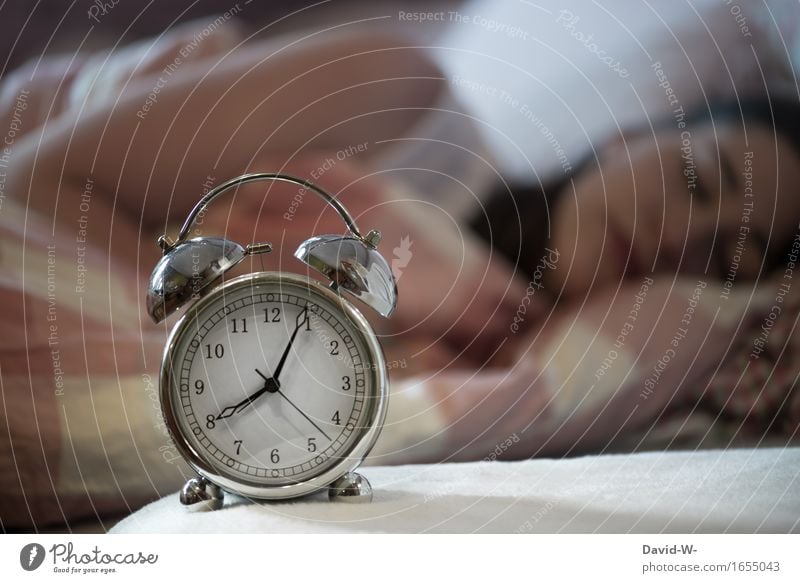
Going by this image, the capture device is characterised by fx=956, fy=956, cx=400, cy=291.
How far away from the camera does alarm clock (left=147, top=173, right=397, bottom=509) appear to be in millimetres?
1260

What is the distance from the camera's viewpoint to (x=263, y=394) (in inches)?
50.0

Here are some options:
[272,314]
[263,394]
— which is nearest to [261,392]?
[263,394]

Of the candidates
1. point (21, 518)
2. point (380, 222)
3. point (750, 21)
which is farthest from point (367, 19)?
point (21, 518)

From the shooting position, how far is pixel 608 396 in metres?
1.95

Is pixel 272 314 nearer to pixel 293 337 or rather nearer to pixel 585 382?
pixel 293 337

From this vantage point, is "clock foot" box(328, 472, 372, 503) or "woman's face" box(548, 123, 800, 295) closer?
"clock foot" box(328, 472, 372, 503)

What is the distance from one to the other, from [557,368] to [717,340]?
1.11ft

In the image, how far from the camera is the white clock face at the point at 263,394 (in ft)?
4.16

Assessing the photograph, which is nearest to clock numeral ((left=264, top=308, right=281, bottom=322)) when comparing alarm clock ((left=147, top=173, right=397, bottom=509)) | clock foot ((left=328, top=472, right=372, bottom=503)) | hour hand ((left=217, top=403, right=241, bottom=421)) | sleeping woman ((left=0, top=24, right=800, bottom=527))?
alarm clock ((left=147, top=173, right=397, bottom=509))

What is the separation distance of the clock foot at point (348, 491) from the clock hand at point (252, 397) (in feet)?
0.49

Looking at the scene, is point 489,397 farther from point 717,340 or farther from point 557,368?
point 717,340

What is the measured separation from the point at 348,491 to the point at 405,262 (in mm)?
710

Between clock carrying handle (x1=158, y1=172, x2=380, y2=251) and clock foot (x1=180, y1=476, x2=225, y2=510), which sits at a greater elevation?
clock carrying handle (x1=158, y1=172, x2=380, y2=251)

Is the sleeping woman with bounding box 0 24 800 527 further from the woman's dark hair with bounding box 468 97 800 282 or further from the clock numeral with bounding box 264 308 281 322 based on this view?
the clock numeral with bounding box 264 308 281 322
